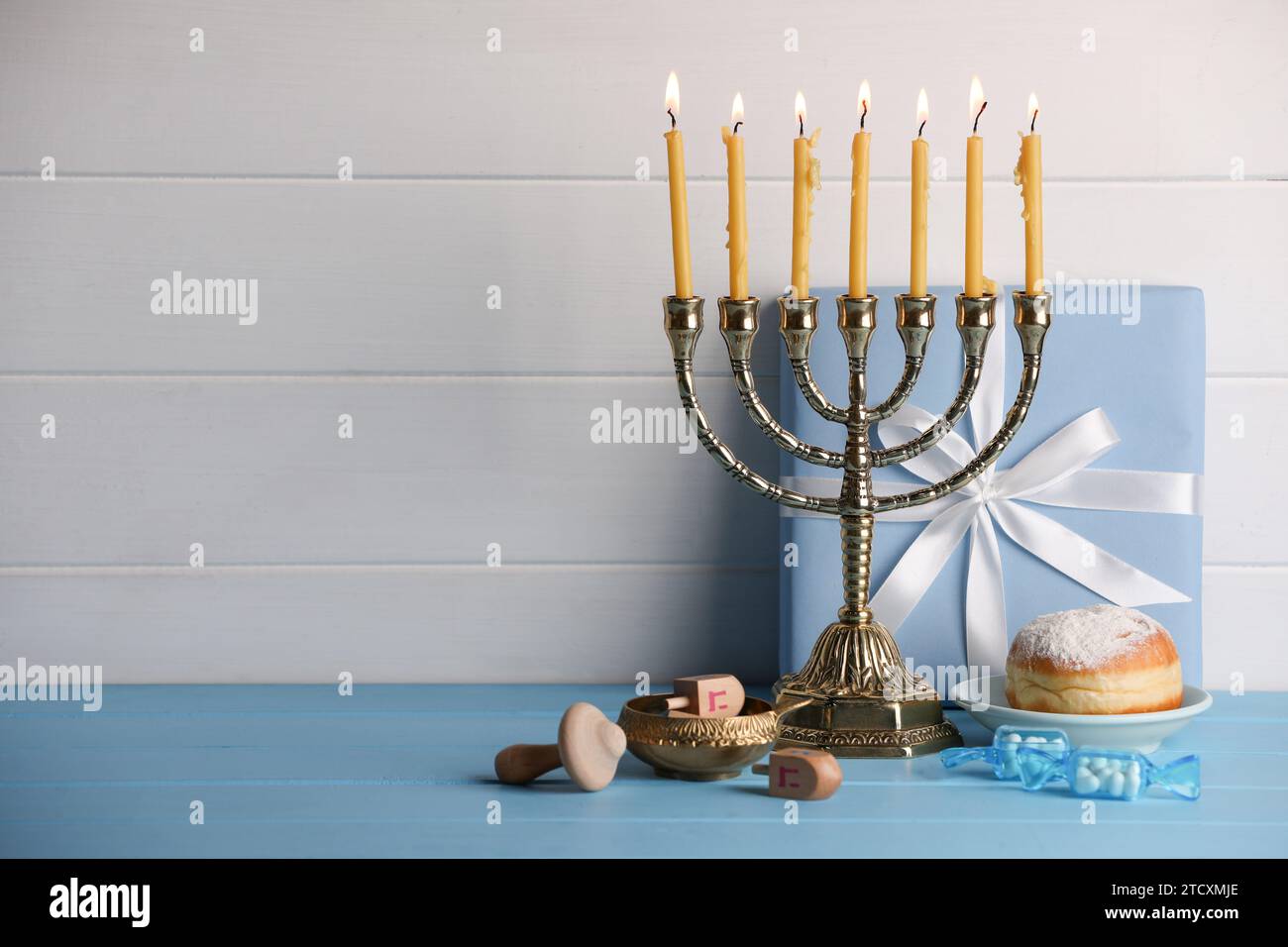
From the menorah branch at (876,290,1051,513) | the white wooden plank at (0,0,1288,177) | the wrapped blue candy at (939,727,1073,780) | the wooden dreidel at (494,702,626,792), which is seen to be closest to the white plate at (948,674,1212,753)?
the wrapped blue candy at (939,727,1073,780)

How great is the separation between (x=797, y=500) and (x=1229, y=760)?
1.13 feet

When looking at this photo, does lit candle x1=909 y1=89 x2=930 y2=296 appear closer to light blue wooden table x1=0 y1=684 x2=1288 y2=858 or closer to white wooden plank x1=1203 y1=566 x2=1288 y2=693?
light blue wooden table x1=0 y1=684 x2=1288 y2=858

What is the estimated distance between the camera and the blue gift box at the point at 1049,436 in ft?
3.34

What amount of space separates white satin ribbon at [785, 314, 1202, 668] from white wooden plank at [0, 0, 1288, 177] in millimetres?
242

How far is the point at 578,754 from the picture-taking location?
736 mm

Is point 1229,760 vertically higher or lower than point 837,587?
lower

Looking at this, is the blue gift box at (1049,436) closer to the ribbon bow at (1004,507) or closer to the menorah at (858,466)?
the ribbon bow at (1004,507)

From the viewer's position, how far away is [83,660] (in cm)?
111

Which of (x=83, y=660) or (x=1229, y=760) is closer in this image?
(x=1229, y=760)

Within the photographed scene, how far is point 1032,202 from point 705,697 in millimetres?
394

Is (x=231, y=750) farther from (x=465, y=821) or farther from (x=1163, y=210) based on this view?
(x=1163, y=210)
